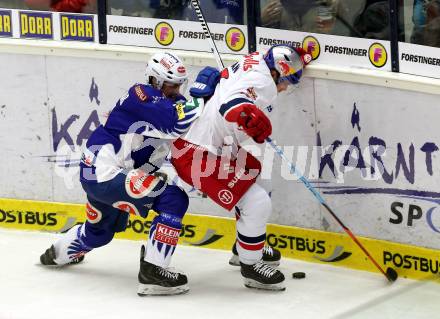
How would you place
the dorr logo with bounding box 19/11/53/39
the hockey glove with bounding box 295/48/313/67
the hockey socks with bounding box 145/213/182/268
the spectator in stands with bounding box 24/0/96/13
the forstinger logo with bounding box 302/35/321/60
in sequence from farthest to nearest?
the dorr logo with bounding box 19/11/53/39
the spectator in stands with bounding box 24/0/96/13
the forstinger logo with bounding box 302/35/321/60
the hockey glove with bounding box 295/48/313/67
the hockey socks with bounding box 145/213/182/268

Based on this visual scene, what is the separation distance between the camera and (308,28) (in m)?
6.57

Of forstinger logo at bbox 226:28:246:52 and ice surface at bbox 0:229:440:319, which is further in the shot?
forstinger logo at bbox 226:28:246:52

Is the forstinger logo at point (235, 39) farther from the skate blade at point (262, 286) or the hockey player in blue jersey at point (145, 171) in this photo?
the skate blade at point (262, 286)

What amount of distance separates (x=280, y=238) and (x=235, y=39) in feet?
3.89

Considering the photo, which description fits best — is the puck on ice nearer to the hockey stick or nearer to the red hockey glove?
the hockey stick

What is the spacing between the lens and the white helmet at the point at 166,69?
629 centimetres

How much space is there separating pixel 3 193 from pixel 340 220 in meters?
2.37

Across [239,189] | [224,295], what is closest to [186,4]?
[239,189]

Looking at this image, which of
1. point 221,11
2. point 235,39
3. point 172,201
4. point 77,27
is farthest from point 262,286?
point 77,27

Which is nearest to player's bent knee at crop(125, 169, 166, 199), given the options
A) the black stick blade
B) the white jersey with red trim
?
the white jersey with red trim

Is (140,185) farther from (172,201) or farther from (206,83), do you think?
(206,83)

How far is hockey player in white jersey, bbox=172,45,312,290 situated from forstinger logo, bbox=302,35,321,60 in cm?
25

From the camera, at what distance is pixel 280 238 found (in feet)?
22.5

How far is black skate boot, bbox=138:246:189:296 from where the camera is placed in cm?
621
